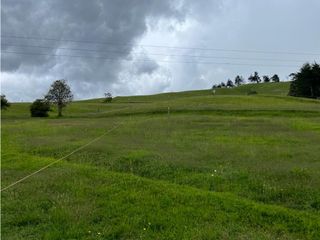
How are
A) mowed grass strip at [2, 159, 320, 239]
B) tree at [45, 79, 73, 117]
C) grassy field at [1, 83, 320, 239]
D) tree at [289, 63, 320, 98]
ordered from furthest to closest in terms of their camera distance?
tree at [289, 63, 320, 98], tree at [45, 79, 73, 117], grassy field at [1, 83, 320, 239], mowed grass strip at [2, 159, 320, 239]

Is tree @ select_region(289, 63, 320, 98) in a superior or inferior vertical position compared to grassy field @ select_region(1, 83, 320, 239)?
superior

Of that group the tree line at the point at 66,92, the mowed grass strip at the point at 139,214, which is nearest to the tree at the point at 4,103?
the tree line at the point at 66,92

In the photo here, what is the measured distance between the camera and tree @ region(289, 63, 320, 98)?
384 feet

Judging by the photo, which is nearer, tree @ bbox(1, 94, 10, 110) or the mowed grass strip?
the mowed grass strip

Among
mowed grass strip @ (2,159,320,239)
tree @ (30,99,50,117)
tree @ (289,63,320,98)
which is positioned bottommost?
mowed grass strip @ (2,159,320,239)

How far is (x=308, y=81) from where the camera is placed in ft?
392

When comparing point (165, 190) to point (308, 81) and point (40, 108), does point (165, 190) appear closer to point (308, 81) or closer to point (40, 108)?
point (40, 108)

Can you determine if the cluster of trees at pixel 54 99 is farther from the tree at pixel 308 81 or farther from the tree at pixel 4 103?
the tree at pixel 308 81

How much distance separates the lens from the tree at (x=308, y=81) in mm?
117188

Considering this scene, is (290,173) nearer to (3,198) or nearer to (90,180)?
(90,180)

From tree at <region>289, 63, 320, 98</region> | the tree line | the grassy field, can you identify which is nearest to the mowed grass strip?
the grassy field

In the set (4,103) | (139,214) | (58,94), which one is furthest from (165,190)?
(4,103)

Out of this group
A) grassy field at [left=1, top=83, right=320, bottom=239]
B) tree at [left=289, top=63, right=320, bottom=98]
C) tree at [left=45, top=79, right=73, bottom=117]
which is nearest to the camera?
grassy field at [left=1, top=83, right=320, bottom=239]

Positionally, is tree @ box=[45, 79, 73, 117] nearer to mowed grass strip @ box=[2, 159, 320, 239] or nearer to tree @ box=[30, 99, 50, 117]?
tree @ box=[30, 99, 50, 117]
